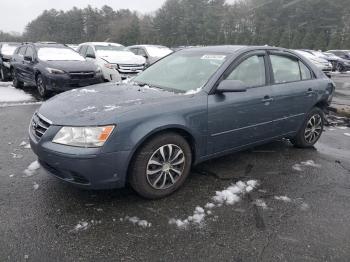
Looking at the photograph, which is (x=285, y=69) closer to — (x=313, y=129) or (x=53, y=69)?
(x=313, y=129)

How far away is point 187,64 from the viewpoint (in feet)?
14.5

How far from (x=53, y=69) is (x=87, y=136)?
6.71m

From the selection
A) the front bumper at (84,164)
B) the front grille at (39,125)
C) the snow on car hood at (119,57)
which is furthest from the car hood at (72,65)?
the front bumper at (84,164)

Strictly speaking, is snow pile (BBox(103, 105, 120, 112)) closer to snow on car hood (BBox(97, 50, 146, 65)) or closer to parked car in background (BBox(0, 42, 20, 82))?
snow on car hood (BBox(97, 50, 146, 65))

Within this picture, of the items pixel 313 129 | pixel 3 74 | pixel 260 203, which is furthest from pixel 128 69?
pixel 260 203

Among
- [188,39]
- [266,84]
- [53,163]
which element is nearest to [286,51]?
[266,84]

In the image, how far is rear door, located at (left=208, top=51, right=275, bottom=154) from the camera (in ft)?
12.7

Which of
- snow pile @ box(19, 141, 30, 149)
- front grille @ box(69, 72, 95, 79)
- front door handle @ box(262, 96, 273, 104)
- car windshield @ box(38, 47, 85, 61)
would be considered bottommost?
snow pile @ box(19, 141, 30, 149)

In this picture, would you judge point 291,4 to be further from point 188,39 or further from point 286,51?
point 286,51

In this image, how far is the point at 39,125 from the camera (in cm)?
346

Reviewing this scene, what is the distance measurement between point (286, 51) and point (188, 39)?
2096 inches

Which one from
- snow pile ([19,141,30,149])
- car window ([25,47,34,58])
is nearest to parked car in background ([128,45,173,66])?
car window ([25,47,34,58])

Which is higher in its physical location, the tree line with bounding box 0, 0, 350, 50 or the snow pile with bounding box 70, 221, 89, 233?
the tree line with bounding box 0, 0, 350, 50

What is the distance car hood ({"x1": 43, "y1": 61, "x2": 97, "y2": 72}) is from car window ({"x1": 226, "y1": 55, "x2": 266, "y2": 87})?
6122 mm
